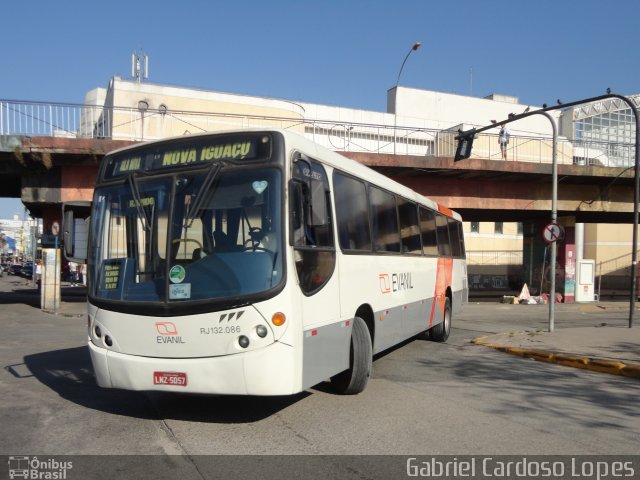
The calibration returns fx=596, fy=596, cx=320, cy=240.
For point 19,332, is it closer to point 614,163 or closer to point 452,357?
point 452,357

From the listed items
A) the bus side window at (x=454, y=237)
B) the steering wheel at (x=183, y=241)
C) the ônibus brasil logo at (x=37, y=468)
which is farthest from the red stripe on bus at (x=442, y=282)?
the ônibus brasil logo at (x=37, y=468)

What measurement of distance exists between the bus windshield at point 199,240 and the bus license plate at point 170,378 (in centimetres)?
72

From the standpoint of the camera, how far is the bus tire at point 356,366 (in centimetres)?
750

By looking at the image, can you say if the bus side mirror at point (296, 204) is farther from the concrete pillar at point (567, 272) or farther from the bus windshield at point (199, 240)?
the concrete pillar at point (567, 272)

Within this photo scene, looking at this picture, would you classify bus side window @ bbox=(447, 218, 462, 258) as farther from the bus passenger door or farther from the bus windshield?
the bus windshield

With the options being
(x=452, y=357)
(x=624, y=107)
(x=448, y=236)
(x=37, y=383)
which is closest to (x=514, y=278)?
(x=624, y=107)

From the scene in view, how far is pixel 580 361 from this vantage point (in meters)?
10.3

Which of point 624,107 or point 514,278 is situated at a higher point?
point 624,107

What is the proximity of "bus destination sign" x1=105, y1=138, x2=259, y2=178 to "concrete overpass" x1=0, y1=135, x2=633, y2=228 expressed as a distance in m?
13.8

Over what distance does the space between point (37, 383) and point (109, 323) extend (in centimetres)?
315

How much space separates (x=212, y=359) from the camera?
583cm

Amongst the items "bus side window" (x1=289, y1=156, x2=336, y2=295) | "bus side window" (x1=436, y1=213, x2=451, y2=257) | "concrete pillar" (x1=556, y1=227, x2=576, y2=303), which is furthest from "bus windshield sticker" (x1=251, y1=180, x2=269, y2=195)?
"concrete pillar" (x1=556, y1=227, x2=576, y2=303)

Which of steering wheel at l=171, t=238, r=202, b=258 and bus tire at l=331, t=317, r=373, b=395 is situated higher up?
steering wheel at l=171, t=238, r=202, b=258

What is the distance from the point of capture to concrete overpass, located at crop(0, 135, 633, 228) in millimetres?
20400
